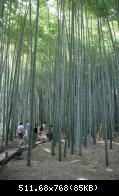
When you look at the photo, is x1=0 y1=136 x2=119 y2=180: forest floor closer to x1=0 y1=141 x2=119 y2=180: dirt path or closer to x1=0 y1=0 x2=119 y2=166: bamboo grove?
x1=0 y1=141 x2=119 y2=180: dirt path

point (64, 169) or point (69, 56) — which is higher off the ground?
point (69, 56)

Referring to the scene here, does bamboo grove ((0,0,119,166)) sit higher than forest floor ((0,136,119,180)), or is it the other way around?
bamboo grove ((0,0,119,166))

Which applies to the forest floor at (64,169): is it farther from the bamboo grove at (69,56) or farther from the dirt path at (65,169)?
the bamboo grove at (69,56)

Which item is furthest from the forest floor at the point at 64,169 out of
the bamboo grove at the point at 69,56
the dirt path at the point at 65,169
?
the bamboo grove at the point at 69,56

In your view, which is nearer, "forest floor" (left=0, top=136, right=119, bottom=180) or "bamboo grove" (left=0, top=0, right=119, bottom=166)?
"forest floor" (left=0, top=136, right=119, bottom=180)

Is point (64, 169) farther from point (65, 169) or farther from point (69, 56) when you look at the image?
point (69, 56)

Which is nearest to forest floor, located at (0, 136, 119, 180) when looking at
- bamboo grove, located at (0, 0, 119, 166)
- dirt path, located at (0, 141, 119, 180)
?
dirt path, located at (0, 141, 119, 180)

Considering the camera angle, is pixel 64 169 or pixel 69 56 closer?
pixel 64 169

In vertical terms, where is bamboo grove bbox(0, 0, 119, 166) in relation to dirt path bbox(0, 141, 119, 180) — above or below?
above

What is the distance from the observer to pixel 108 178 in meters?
5.74

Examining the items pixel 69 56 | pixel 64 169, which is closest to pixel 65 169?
pixel 64 169
